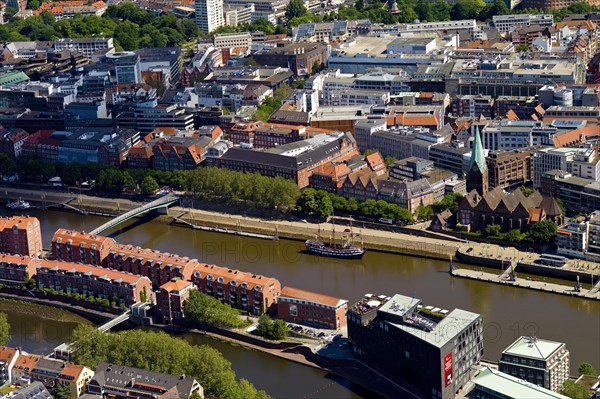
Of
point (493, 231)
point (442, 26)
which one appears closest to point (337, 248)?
point (493, 231)

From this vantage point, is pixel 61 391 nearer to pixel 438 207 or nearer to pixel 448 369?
pixel 448 369

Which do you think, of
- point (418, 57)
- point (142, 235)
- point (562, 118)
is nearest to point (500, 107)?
point (562, 118)

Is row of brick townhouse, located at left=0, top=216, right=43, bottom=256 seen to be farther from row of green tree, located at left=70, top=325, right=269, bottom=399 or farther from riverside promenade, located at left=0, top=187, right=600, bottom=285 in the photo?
row of green tree, located at left=70, top=325, right=269, bottom=399

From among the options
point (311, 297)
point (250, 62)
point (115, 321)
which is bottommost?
point (115, 321)

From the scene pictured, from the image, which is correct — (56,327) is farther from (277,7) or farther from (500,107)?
(277,7)

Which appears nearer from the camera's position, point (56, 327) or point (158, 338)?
point (158, 338)

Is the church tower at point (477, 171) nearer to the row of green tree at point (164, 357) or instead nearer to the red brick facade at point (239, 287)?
the red brick facade at point (239, 287)

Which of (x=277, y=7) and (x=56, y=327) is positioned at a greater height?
(x=277, y=7)
